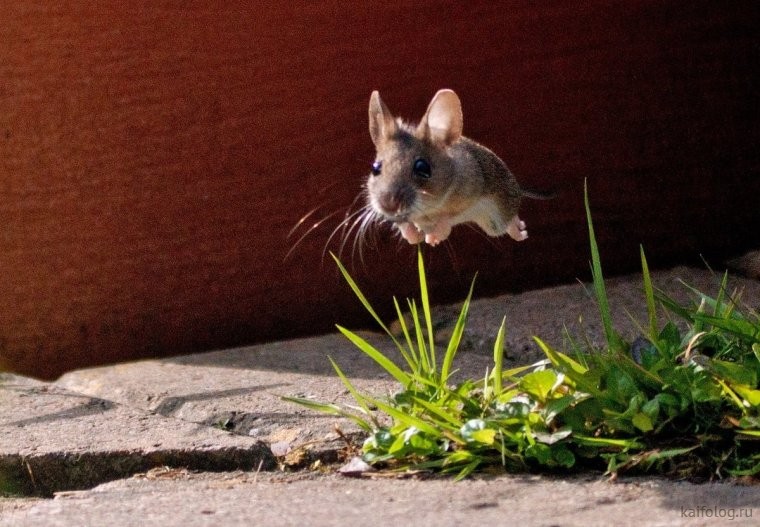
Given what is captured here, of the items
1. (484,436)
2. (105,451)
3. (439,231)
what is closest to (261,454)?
(105,451)

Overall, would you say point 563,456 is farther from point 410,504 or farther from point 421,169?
point 421,169

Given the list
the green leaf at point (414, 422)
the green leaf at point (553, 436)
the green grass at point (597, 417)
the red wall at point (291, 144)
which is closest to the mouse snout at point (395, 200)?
the green grass at point (597, 417)

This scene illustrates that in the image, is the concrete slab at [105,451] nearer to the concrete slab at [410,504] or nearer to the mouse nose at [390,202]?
the concrete slab at [410,504]

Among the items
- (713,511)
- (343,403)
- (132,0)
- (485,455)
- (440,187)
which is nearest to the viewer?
(713,511)

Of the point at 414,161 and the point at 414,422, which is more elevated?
the point at 414,161

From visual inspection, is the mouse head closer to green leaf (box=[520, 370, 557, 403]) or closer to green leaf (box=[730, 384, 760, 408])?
green leaf (box=[520, 370, 557, 403])

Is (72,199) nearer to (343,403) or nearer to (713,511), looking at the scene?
(343,403)

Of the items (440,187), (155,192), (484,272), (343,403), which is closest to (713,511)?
(440,187)
